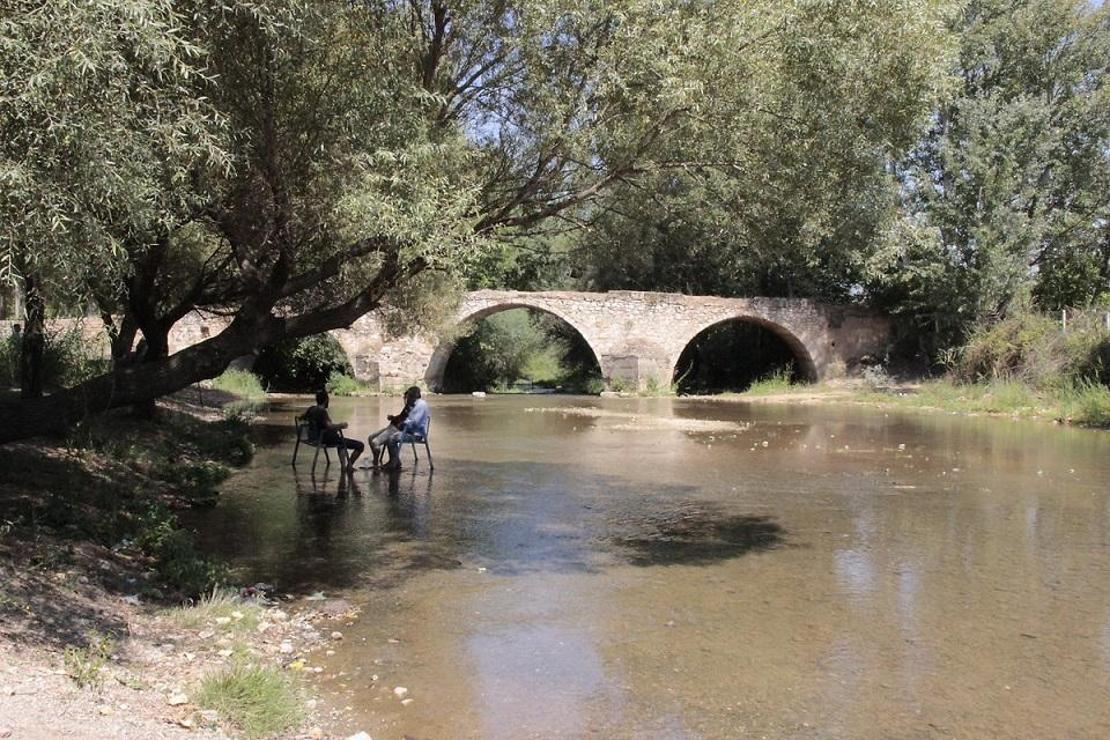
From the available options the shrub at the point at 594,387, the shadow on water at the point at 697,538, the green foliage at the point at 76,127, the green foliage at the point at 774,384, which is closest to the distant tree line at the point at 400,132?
the green foliage at the point at 76,127

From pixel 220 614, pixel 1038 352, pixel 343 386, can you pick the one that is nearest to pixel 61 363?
pixel 220 614

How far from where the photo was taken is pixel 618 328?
2872 centimetres

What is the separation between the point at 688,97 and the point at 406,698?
471cm

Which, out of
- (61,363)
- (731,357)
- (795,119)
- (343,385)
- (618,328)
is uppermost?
(795,119)

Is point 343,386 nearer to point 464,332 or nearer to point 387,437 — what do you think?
point 464,332

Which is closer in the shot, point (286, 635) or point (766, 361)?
point (286, 635)

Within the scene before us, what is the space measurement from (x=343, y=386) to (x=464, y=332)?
4066mm

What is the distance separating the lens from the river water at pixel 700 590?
4371 millimetres

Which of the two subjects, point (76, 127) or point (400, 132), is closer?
point (76, 127)

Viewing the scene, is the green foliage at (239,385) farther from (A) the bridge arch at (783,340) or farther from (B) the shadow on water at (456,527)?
(A) the bridge arch at (783,340)

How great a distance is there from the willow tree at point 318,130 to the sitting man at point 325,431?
2532 millimetres

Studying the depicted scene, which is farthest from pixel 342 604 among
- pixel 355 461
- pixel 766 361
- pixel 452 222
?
pixel 766 361

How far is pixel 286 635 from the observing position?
17.2 ft

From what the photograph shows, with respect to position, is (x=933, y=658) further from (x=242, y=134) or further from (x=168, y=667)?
(x=242, y=134)
